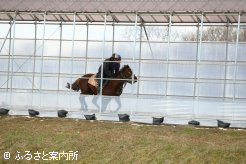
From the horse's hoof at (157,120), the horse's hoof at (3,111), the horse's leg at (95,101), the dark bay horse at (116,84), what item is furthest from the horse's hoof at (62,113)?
the horse's hoof at (157,120)

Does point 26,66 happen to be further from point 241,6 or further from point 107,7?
point 241,6

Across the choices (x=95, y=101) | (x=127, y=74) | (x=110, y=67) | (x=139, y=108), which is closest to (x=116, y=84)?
(x=127, y=74)

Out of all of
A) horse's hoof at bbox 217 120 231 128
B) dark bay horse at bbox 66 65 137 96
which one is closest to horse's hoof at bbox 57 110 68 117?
dark bay horse at bbox 66 65 137 96

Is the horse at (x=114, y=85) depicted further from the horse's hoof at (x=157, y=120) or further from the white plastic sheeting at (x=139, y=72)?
the horse's hoof at (x=157, y=120)

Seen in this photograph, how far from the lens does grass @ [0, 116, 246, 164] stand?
1459 centimetres

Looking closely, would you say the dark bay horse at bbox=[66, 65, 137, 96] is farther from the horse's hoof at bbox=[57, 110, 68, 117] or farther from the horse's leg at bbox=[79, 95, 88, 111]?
the horse's hoof at bbox=[57, 110, 68, 117]

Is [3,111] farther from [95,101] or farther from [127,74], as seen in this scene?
[127,74]

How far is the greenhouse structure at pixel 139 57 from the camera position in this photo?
20984 mm

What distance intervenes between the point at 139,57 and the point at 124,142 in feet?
29.7

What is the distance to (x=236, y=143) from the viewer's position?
51.0 feet

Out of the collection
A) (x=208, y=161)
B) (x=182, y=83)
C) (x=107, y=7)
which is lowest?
Answer: (x=208, y=161)

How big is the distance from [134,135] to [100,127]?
1.68 m

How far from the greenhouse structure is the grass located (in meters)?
2.31

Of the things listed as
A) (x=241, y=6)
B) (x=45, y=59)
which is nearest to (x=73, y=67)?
(x=45, y=59)
